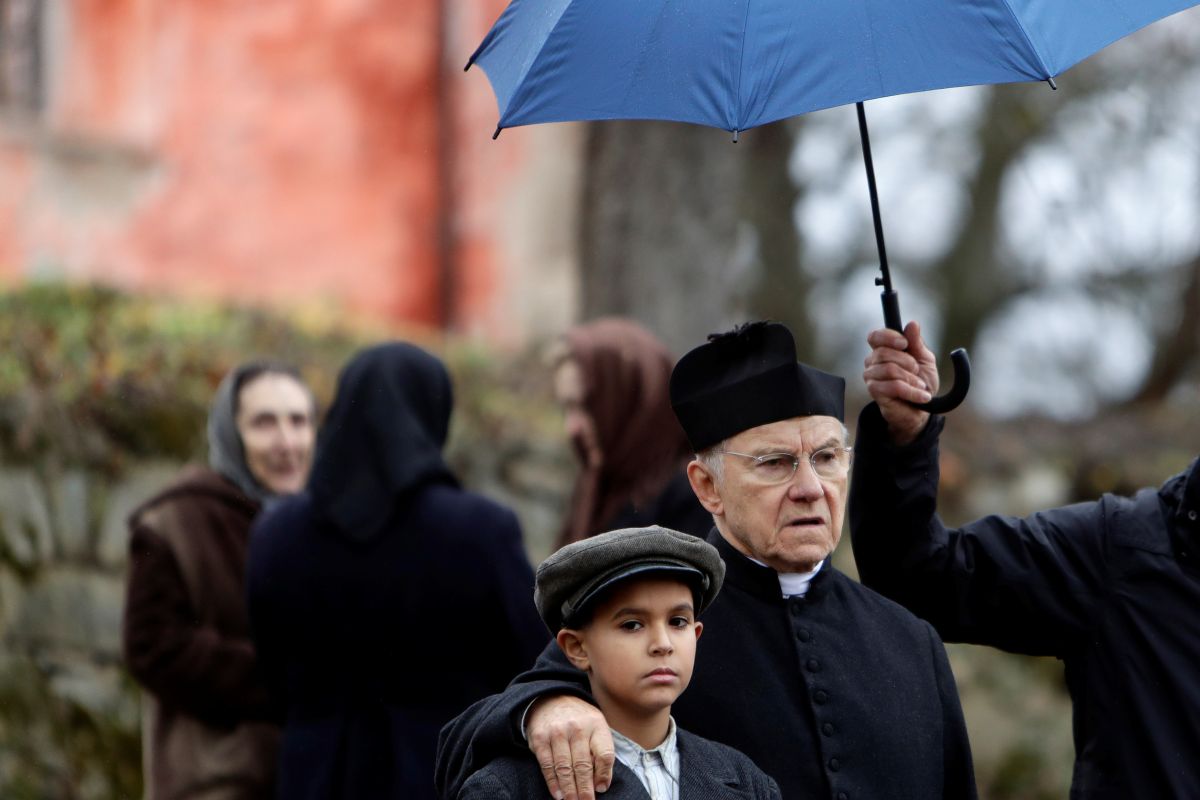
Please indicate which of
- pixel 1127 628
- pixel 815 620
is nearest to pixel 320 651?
pixel 815 620

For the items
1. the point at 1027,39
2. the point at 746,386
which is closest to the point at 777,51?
the point at 1027,39

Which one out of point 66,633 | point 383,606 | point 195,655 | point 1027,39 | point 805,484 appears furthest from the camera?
point 66,633

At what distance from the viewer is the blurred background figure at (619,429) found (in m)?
5.11

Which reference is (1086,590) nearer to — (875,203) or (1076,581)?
(1076,581)

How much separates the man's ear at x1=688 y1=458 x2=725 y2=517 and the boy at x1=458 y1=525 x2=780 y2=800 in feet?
1.36

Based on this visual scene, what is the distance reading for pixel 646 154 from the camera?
10188 mm

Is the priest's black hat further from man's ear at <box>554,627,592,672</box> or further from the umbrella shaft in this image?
man's ear at <box>554,627,592,672</box>

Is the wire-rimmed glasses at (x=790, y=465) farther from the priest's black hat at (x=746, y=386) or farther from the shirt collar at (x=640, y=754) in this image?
the shirt collar at (x=640, y=754)

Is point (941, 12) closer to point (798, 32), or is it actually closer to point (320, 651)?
point (798, 32)

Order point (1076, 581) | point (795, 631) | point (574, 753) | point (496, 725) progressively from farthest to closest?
point (1076, 581), point (795, 631), point (496, 725), point (574, 753)

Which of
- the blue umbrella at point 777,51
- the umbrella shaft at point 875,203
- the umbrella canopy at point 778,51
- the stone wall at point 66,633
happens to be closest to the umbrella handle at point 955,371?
the umbrella shaft at point 875,203

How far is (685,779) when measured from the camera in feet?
10.1

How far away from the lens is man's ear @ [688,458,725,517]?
3543mm

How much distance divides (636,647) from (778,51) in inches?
44.0
